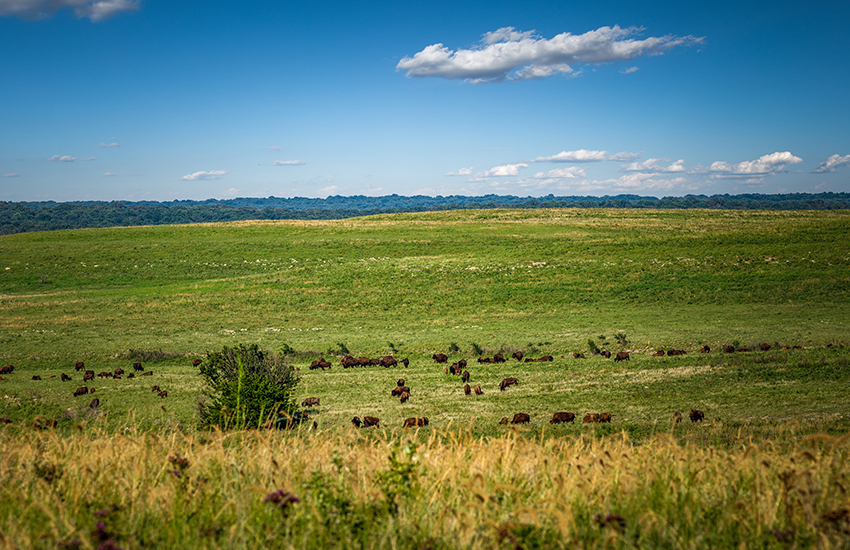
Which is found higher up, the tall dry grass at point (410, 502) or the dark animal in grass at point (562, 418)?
the tall dry grass at point (410, 502)

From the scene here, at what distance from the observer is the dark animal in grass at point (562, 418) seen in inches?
480

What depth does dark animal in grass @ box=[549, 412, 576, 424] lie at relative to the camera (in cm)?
1218

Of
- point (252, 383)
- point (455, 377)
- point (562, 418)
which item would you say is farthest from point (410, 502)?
point (455, 377)

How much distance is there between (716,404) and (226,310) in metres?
33.4

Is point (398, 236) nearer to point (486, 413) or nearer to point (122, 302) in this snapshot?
point (122, 302)

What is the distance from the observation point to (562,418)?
40.2 feet

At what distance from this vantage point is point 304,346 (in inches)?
1070

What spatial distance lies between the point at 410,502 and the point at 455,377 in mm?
15945

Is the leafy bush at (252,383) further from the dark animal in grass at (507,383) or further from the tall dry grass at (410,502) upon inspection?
the tall dry grass at (410,502)

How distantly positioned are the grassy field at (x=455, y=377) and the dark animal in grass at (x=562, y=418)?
1.72 ft

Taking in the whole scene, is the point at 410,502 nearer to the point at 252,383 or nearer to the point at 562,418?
the point at 252,383

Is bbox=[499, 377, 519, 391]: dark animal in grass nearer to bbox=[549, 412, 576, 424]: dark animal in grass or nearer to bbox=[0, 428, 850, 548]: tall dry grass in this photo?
bbox=[549, 412, 576, 424]: dark animal in grass

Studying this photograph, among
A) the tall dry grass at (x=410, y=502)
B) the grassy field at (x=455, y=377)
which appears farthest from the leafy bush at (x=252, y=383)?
the tall dry grass at (x=410, y=502)

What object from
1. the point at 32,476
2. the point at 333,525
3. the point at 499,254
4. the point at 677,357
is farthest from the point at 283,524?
the point at 499,254
